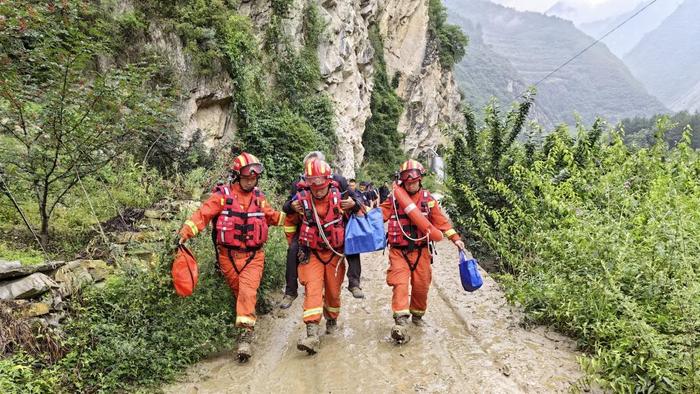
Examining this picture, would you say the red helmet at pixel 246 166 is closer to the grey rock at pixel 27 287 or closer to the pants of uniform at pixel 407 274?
the pants of uniform at pixel 407 274

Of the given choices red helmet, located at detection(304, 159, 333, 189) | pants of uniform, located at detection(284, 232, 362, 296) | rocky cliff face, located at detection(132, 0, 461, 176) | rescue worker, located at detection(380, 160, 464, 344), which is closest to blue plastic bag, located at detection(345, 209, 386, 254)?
rescue worker, located at detection(380, 160, 464, 344)

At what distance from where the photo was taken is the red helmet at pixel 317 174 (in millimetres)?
4648

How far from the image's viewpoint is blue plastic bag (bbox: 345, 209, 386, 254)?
4.70 metres

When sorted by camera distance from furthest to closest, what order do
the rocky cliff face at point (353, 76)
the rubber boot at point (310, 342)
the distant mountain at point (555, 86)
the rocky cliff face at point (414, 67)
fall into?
1. the distant mountain at point (555, 86)
2. the rocky cliff face at point (414, 67)
3. the rocky cliff face at point (353, 76)
4. the rubber boot at point (310, 342)

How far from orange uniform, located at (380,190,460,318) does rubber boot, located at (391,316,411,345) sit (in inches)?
2.8

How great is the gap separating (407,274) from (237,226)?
6.18 feet

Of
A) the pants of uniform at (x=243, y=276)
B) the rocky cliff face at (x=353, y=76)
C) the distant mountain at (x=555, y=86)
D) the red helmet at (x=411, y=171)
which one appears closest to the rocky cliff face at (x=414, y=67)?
the rocky cliff face at (x=353, y=76)

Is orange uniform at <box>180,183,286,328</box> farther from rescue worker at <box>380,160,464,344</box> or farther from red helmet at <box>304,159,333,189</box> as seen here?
rescue worker at <box>380,160,464,344</box>

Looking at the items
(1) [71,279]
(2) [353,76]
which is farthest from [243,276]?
(2) [353,76]

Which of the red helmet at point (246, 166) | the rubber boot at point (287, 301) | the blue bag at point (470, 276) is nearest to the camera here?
the red helmet at point (246, 166)

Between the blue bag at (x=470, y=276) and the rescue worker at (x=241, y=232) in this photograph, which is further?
the blue bag at (x=470, y=276)

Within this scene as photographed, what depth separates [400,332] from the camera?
15.3ft

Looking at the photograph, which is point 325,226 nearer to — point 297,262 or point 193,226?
point 297,262

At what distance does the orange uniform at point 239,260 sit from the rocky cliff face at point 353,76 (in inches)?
232
